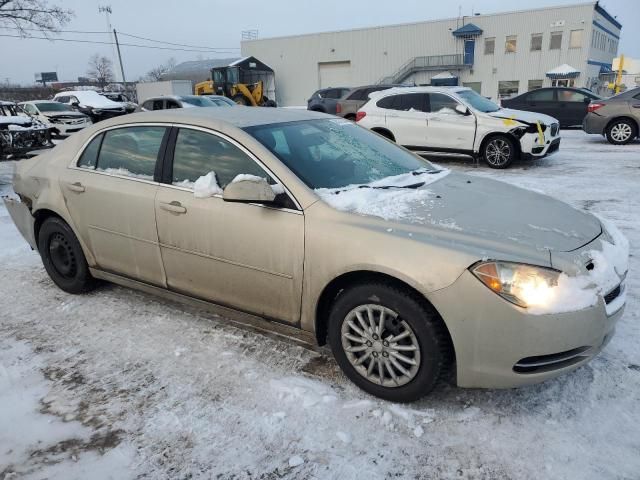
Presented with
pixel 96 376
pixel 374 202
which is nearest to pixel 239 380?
pixel 96 376

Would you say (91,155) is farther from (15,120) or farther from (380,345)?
(15,120)

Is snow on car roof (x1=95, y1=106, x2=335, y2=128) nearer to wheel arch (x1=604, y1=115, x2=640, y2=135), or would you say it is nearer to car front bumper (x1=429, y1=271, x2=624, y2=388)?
car front bumper (x1=429, y1=271, x2=624, y2=388)

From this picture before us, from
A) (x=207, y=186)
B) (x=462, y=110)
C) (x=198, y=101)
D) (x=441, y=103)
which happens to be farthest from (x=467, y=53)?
(x=207, y=186)

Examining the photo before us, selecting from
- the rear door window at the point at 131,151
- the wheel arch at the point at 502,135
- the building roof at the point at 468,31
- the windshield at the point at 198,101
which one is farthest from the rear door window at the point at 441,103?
the building roof at the point at 468,31

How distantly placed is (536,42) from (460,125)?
126 feet

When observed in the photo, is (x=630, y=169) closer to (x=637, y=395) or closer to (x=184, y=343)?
(x=637, y=395)

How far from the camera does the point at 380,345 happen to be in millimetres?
2566

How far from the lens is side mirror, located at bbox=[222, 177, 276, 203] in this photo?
2.70m

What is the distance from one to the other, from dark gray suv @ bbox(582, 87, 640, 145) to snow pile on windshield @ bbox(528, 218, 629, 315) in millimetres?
11019

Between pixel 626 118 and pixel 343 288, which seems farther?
pixel 626 118

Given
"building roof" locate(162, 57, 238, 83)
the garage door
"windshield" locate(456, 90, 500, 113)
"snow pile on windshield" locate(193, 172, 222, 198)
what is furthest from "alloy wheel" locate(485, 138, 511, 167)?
"building roof" locate(162, 57, 238, 83)

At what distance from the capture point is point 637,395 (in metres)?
2.61

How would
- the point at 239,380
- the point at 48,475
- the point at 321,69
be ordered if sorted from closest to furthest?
the point at 48,475 → the point at 239,380 → the point at 321,69

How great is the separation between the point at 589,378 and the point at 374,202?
1.61m
